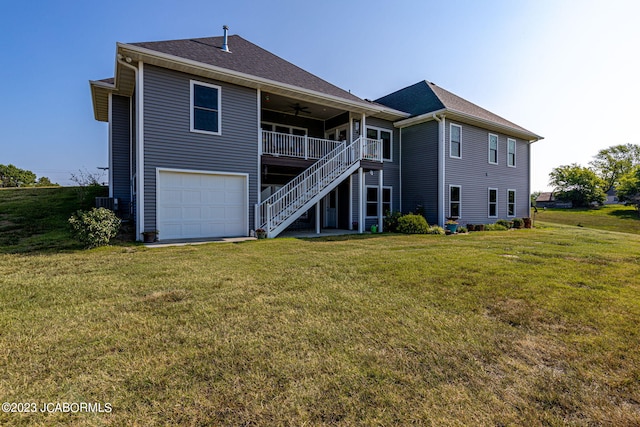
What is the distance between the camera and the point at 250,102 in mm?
10344

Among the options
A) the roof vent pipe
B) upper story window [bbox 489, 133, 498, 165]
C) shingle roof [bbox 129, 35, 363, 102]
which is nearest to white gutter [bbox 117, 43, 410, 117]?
shingle roof [bbox 129, 35, 363, 102]

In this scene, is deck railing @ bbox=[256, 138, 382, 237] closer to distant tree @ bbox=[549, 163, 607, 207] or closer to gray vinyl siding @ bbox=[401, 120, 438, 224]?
gray vinyl siding @ bbox=[401, 120, 438, 224]

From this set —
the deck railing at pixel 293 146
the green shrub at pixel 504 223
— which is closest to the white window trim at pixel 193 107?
the deck railing at pixel 293 146

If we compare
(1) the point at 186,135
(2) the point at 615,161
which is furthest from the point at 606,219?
(2) the point at 615,161

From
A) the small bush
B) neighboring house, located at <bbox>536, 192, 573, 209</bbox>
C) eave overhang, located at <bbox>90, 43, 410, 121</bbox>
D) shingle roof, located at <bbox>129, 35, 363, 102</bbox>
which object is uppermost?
shingle roof, located at <bbox>129, 35, 363, 102</bbox>

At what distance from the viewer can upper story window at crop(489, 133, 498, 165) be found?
52.9ft

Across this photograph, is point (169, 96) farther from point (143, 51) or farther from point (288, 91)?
point (288, 91)

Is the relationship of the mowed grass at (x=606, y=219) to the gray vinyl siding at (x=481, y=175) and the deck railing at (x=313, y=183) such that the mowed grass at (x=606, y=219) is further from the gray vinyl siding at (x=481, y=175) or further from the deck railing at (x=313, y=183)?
the deck railing at (x=313, y=183)

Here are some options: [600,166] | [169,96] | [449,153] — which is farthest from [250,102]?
[600,166]

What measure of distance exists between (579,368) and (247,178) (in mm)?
9462

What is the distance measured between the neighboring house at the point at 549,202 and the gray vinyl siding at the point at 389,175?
4193 centimetres

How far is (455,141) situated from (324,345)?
46.1 feet

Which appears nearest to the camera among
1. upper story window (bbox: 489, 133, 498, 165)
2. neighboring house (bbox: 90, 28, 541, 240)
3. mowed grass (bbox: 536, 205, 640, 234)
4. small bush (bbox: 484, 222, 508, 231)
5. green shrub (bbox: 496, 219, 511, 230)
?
neighboring house (bbox: 90, 28, 541, 240)

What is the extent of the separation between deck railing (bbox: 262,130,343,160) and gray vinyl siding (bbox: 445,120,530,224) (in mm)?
6066
